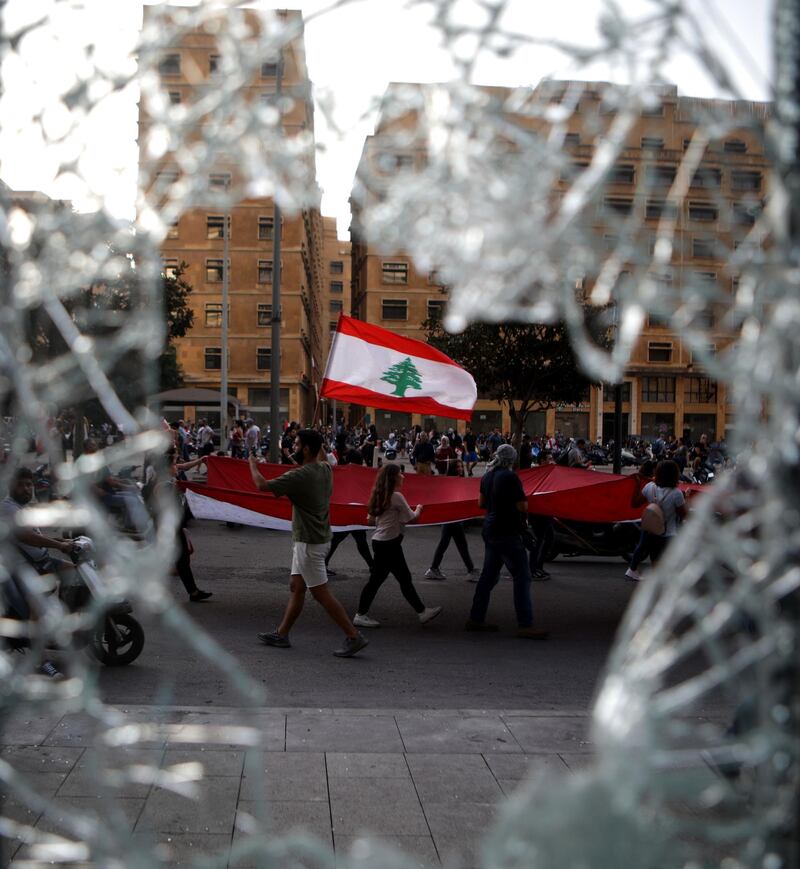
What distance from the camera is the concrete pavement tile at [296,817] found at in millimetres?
4180

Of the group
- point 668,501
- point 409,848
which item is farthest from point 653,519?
point 409,848

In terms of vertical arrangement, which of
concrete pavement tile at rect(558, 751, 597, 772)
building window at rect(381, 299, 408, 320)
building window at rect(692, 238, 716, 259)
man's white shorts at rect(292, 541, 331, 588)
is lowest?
concrete pavement tile at rect(558, 751, 597, 772)

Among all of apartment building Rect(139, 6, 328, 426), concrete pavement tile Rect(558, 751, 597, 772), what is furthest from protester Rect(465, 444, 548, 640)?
apartment building Rect(139, 6, 328, 426)

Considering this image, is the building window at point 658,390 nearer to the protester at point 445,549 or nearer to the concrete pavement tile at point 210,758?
the protester at point 445,549

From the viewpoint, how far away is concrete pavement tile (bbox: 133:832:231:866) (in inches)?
155

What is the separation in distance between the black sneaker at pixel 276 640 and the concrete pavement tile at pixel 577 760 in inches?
133

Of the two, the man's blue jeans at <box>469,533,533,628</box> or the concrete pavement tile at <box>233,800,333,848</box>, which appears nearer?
the concrete pavement tile at <box>233,800,333,848</box>

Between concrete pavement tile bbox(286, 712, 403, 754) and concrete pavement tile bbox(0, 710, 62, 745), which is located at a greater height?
concrete pavement tile bbox(0, 710, 62, 745)

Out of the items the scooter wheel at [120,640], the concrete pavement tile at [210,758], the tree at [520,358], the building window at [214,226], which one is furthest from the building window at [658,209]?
the building window at [214,226]

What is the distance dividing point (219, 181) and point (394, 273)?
194 ft

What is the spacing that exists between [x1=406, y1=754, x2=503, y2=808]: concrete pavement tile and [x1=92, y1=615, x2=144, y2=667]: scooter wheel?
10.1 feet

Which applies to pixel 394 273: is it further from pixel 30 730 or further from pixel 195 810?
pixel 195 810

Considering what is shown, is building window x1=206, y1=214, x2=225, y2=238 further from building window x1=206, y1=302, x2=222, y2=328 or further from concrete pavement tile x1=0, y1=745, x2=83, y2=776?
concrete pavement tile x1=0, y1=745, x2=83, y2=776

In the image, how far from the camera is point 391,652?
8.21 m
